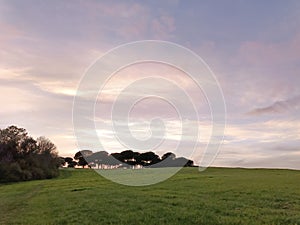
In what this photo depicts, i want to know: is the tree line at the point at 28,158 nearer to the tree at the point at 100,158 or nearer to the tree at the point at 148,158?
the tree at the point at 100,158

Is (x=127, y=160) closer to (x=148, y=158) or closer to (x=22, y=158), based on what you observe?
(x=148, y=158)

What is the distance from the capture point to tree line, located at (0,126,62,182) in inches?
3585

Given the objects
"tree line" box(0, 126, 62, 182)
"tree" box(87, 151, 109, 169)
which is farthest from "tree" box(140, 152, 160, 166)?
"tree line" box(0, 126, 62, 182)

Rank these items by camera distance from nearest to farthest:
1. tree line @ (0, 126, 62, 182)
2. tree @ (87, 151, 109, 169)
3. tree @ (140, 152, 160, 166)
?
tree line @ (0, 126, 62, 182) < tree @ (87, 151, 109, 169) < tree @ (140, 152, 160, 166)

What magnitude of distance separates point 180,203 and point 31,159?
84181 millimetres

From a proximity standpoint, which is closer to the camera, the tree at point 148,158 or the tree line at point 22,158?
the tree line at point 22,158

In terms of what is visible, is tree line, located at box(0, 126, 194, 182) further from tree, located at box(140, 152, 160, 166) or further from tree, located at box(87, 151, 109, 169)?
Result: tree, located at box(140, 152, 160, 166)

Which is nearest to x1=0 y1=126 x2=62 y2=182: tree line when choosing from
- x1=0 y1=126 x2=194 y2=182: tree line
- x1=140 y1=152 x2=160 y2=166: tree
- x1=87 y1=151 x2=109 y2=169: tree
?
x1=0 y1=126 x2=194 y2=182: tree line

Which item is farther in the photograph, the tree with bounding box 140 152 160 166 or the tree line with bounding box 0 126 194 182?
the tree with bounding box 140 152 160 166

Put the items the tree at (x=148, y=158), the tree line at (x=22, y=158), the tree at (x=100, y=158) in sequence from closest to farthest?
the tree line at (x=22, y=158)
the tree at (x=100, y=158)
the tree at (x=148, y=158)

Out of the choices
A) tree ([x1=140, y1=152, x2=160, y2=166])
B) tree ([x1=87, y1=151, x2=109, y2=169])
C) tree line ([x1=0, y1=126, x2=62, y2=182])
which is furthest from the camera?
tree ([x1=140, y1=152, x2=160, y2=166])

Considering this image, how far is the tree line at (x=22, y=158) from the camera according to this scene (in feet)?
299

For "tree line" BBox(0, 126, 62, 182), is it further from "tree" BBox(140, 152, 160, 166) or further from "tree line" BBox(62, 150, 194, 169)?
"tree" BBox(140, 152, 160, 166)

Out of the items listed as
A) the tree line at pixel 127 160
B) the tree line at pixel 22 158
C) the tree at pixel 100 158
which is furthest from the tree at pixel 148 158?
the tree line at pixel 22 158
